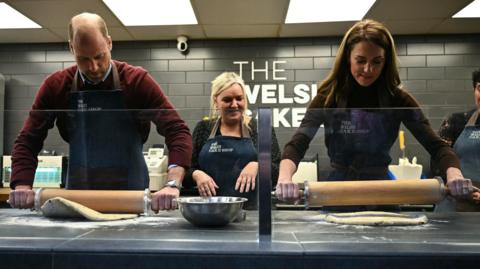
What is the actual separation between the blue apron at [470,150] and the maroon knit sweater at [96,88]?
2.62 feet

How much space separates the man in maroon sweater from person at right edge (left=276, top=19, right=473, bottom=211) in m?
0.35

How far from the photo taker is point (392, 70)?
1389 mm

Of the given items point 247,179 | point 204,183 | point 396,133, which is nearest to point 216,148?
point 204,183

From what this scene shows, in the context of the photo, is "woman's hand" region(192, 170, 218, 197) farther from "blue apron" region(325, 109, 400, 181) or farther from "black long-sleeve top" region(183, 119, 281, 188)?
"blue apron" region(325, 109, 400, 181)

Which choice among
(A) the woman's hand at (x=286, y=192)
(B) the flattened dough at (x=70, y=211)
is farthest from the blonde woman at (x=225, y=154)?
(B) the flattened dough at (x=70, y=211)

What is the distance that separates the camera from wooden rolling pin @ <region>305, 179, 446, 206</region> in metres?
1.10

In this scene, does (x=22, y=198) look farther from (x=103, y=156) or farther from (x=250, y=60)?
(x=250, y=60)

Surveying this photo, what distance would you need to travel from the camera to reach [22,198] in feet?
3.97

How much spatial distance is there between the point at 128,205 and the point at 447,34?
3408 millimetres

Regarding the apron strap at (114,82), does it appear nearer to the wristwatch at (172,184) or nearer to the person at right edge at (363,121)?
the wristwatch at (172,184)

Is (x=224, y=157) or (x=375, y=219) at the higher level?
(x=224, y=157)

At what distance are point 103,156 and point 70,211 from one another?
26 centimetres

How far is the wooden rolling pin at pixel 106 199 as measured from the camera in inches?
45.5

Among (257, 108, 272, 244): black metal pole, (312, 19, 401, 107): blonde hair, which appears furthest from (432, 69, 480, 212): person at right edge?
(257, 108, 272, 244): black metal pole
